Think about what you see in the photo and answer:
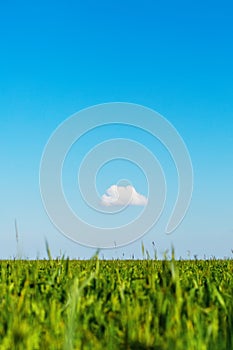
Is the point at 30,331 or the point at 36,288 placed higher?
the point at 36,288

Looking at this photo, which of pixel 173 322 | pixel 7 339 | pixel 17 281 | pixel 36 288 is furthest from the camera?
pixel 17 281

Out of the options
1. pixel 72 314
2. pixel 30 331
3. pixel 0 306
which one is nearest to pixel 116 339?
pixel 72 314

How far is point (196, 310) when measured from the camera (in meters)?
4.62

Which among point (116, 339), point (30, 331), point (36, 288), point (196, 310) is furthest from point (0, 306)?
point (196, 310)

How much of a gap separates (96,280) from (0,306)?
3.61ft

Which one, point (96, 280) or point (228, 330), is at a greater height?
point (96, 280)

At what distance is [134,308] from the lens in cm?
491

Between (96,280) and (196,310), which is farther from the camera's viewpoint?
(96,280)

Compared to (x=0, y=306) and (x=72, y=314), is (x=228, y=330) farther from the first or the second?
(x=0, y=306)

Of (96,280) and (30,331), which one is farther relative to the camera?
(96,280)

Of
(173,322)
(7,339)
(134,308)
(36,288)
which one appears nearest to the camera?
(7,339)

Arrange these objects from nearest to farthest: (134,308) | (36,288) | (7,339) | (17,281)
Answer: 1. (7,339)
2. (134,308)
3. (36,288)
4. (17,281)

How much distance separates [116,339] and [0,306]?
4.48ft

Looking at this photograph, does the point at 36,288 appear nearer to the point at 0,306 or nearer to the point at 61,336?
the point at 0,306
